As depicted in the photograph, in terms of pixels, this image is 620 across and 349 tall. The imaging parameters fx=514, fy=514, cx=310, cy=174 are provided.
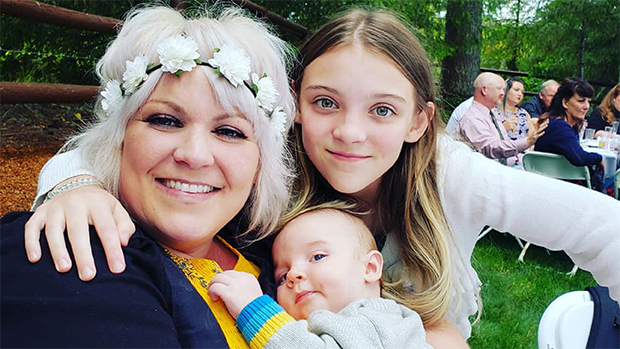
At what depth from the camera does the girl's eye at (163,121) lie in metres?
1.42

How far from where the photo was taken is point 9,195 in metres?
4.55

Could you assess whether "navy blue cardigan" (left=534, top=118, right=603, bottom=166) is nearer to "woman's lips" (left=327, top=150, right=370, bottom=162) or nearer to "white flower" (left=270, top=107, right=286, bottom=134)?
"woman's lips" (left=327, top=150, right=370, bottom=162)

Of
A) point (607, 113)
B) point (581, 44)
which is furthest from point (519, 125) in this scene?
point (581, 44)

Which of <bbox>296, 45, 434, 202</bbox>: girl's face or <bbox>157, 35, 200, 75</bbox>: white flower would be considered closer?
<bbox>157, 35, 200, 75</bbox>: white flower

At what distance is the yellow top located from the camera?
1.44 m

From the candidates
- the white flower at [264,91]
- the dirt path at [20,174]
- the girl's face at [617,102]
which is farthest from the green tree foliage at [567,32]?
the white flower at [264,91]

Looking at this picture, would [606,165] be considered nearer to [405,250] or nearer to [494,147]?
[494,147]

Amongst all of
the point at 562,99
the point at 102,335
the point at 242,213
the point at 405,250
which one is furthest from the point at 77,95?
the point at 562,99

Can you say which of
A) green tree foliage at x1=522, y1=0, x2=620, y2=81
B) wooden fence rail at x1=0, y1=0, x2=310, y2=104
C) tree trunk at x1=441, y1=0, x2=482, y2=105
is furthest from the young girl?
green tree foliage at x1=522, y1=0, x2=620, y2=81

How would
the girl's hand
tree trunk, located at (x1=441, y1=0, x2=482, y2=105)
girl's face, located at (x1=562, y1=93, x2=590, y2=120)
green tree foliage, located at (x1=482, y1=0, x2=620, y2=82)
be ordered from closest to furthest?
the girl's hand
girl's face, located at (x1=562, y1=93, x2=590, y2=120)
tree trunk, located at (x1=441, y1=0, x2=482, y2=105)
green tree foliage, located at (x1=482, y1=0, x2=620, y2=82)

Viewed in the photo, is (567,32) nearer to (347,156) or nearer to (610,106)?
(610,106)

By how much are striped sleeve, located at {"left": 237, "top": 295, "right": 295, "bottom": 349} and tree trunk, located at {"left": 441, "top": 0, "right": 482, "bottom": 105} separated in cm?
685

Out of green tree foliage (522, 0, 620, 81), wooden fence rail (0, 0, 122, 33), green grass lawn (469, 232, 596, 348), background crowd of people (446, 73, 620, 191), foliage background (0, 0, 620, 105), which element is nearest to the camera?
green grass lawn (469, 232, 596, 348)

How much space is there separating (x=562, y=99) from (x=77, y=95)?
18.7ft
